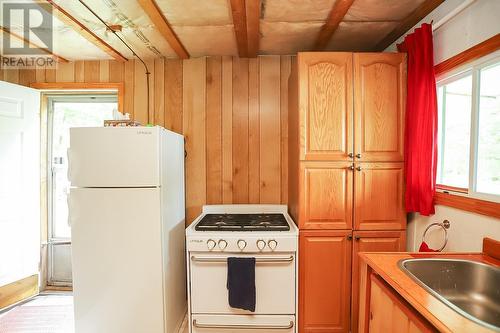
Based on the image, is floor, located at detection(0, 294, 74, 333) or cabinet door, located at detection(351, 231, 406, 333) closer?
cabinet door, located at detection(351, 231, 406, 333)

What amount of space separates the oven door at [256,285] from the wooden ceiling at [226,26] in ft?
5.59

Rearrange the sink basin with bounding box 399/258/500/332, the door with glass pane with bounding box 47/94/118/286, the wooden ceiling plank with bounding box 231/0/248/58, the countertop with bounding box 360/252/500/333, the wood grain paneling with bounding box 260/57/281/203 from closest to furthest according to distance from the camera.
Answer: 1. the countertop with bounding box 360/252/500/333
2. the sink basin with bounding box 399/258/500/332
3. the wooden ceiling plank with bounding box 231/0/248/58
4. the wood grain paneling with bounding box 260/57/281/203
5. the door with glass pane with bounding box 47/94/118/286

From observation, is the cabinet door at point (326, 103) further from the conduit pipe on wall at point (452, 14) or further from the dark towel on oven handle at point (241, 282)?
the dark towel on oven handle at point (241, 282)

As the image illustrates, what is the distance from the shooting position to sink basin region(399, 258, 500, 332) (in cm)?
105

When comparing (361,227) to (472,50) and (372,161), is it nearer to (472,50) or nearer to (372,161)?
(372,161)

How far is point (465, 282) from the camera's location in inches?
44.2

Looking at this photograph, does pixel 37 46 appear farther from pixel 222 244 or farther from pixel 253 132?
pixel 222 244

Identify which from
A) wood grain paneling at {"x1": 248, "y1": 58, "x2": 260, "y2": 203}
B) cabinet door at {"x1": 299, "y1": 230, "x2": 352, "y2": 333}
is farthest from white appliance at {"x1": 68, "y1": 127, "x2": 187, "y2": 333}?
cabinet door at {"x1": 299, "y1": 230, "x2": 352, "y2": 333}

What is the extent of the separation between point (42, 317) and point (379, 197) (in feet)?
10.1

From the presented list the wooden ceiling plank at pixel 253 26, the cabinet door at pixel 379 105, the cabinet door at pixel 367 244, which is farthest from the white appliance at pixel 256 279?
the wooden ceiling plank at pixel 253 26

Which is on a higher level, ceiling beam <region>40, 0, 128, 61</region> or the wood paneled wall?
ceiling beam <region>40, 0, 128, 61</region>

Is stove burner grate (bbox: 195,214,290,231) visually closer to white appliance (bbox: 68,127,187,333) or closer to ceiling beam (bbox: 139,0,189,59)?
white appliance (bbox: 68,127,187,333)

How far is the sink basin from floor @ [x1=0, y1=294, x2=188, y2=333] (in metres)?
1.79

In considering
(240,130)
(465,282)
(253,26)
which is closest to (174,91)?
(240,130)
